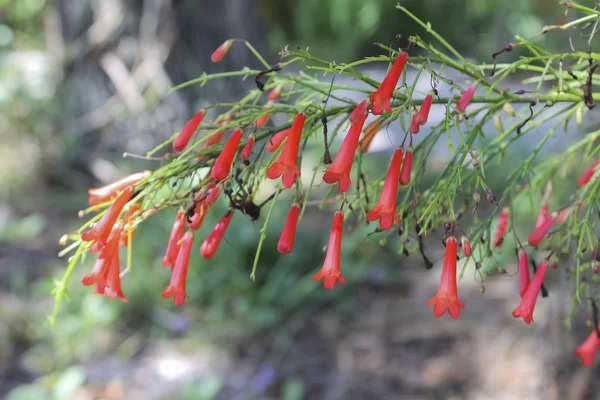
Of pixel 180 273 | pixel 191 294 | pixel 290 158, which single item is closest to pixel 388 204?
pixel 290 158

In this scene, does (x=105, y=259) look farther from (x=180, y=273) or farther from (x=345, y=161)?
(x=345, y=161)

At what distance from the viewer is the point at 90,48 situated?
4.47m

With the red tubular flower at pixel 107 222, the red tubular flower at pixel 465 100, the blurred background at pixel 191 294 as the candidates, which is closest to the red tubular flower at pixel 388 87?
the red tubular flower at pixel 465 100

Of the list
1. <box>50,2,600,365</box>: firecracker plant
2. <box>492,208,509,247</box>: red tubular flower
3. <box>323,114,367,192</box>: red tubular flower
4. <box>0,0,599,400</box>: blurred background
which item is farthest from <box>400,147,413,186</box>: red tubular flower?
<box>0,0,599,400</box>: blurred background

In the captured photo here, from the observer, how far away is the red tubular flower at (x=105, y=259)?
98 centimetres

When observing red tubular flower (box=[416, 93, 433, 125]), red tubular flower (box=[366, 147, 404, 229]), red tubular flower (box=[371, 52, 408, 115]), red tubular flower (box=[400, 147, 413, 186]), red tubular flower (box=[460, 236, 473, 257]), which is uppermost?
red tubular flower (box=[371, 52, 408, 115])

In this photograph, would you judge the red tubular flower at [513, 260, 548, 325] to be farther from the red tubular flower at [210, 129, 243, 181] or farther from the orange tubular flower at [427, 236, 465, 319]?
the red tubular flower at [210, 129, 243, 181]

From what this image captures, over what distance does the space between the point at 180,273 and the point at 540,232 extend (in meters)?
0.67

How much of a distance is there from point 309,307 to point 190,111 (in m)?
1.92

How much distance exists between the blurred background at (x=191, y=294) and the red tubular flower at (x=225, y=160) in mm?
1198

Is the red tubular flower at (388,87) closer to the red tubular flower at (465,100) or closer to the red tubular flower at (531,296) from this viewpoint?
the red tubular flower at (465,100)

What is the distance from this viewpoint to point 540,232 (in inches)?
41.4

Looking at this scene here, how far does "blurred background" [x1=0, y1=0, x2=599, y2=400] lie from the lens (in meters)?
2.73

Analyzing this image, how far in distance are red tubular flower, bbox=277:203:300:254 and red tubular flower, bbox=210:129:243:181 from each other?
19cm
